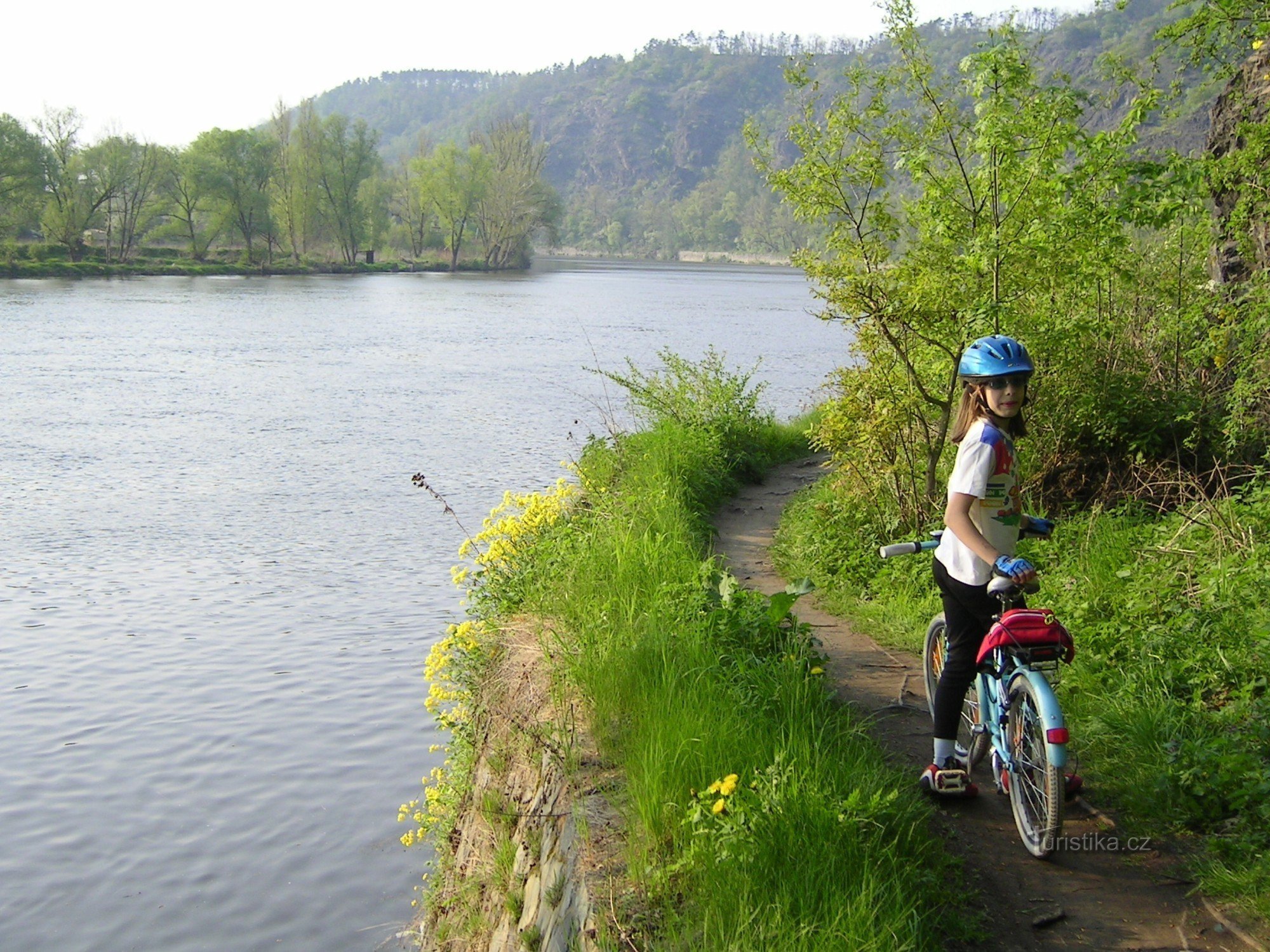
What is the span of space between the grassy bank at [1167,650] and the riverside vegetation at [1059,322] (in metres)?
0.03

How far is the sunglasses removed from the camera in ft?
14.6

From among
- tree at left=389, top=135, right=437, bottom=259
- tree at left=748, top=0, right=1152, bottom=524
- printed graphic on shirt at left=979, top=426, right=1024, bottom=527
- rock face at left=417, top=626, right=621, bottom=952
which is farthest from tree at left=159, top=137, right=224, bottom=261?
printed graphic on shirt at left=979, top=426, right=1024, bottom=527

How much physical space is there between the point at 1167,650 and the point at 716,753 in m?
2.80

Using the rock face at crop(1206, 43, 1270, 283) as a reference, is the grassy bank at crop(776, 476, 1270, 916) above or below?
below

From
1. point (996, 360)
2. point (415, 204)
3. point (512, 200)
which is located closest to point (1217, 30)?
point (996, 360)

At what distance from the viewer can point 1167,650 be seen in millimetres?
5801

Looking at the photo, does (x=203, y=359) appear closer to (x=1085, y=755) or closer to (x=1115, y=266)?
(x=1115, y=266)

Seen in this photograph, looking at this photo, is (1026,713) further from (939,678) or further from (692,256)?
(692,256)

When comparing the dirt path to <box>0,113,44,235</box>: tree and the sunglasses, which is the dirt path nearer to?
the sunglasses

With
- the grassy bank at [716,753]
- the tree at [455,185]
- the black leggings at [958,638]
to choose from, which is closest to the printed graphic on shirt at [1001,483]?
the black leggings at [958,638]

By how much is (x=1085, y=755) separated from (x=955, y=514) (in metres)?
1.63

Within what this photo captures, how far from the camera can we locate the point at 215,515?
14516 mm

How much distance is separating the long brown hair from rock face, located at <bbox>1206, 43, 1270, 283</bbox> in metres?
3.84

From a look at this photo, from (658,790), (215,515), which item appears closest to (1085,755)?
(658,790)
